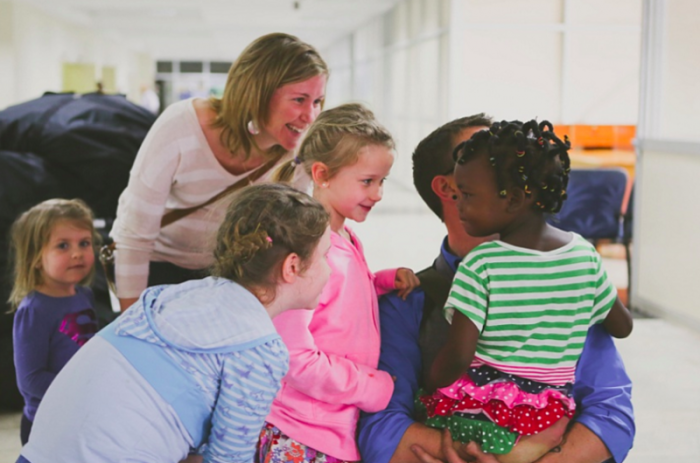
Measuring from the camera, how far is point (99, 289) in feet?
10.5

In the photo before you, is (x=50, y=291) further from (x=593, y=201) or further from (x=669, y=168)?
(x=669, y=168)

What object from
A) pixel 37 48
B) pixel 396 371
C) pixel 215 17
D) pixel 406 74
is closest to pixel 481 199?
pixel 396 371

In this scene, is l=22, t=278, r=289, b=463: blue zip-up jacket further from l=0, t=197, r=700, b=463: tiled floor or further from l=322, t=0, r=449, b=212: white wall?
l=322, t=0, r=449, b=212: white wall

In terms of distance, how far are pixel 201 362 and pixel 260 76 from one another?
3.18 feet

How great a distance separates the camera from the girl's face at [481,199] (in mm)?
1319

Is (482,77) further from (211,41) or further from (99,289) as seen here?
(211,41)

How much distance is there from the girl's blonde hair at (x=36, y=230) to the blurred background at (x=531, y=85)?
0.75 meters

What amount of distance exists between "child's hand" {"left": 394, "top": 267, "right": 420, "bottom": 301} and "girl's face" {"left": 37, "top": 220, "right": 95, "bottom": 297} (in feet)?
4.10

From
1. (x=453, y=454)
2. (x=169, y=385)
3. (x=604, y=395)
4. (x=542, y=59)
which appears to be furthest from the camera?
(x=542, y=59)

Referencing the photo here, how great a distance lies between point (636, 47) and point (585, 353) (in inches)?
386

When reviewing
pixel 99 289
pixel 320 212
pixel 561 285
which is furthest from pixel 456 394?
pixel 99 289

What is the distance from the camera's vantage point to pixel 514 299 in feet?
4.22

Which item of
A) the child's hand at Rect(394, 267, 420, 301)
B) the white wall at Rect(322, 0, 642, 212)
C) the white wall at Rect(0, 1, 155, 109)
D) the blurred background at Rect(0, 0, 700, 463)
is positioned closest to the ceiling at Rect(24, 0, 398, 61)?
the blurred background at Rect(0, 0, 700, 463)

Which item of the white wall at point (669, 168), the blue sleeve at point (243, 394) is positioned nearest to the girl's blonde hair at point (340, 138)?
the blue sleeve at point (243, 394)
